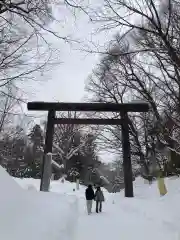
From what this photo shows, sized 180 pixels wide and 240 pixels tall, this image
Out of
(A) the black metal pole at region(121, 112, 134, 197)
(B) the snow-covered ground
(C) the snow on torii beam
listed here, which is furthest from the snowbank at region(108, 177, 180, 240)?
(C) the snow on torii beam

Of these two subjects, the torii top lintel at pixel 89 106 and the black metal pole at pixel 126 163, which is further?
the torii top lintel at pixel 89 106

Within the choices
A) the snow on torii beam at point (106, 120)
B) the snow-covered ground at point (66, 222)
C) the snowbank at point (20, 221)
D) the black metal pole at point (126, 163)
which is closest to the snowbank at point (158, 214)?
the snow-covered ground at point (66, 222)

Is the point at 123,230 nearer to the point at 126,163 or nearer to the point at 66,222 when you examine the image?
the point at 66,222

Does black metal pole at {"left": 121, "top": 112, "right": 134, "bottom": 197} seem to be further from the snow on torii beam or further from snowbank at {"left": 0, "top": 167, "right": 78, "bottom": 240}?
snowbank at {"left": 0, "top": 167, "right": 78, "bottom": 240}

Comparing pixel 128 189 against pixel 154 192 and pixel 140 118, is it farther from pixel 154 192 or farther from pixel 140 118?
pixel 140 118

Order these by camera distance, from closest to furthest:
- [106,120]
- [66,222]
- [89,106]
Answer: [66,222] → [89,106] → [106,120]

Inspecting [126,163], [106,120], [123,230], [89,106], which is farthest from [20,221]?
[106,120]

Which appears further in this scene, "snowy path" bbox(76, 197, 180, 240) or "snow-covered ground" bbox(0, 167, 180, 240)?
"snowy path" bbox(76, 197, 180, 240)

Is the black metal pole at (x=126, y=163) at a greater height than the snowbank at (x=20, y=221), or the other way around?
the black metal pole at (x=126, y=163)

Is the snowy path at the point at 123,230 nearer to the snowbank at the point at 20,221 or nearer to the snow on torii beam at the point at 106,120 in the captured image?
the snowbank at the point at 20,221

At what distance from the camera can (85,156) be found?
51625mm

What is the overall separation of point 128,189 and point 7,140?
106ft

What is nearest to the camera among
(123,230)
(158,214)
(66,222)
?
(66,222)

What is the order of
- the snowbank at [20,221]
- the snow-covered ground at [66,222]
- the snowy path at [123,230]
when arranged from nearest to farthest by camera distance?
the snowbank at [20,221]
the snow-covered ground at [66,222]
the snowy path at [123,230]
